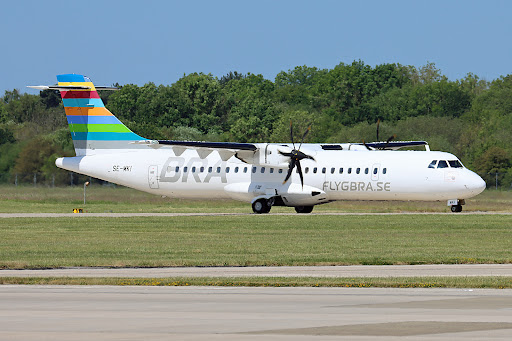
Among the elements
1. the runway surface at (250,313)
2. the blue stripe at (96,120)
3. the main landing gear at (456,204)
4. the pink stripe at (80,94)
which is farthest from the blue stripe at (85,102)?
the runway surface at (250,313)

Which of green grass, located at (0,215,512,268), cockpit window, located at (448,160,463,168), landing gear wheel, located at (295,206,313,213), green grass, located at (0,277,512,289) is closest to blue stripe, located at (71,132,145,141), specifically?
green grass, located at (0,215,512,268)

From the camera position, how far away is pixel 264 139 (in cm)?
8962

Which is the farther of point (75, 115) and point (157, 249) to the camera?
point (75, 115)

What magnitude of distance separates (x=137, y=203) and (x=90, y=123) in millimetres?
8687

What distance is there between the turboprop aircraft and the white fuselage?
0.14ft

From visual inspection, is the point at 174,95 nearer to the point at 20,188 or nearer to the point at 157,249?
the point at 20,188

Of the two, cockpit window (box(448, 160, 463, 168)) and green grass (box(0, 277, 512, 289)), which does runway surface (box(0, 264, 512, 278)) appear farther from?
cockpit window (box(448, 160, 463, 168))

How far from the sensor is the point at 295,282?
17.9 metres

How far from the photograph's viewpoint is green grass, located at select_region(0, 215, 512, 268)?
23203mm

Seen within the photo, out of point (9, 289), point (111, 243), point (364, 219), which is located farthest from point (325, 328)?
point (364, 219)

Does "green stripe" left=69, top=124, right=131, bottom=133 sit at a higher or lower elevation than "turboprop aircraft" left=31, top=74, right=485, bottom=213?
higher

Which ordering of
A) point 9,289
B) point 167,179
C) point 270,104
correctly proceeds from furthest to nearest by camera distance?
point 270,104 < point 167,179 < point 9,289

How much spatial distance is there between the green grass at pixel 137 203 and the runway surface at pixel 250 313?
3173cm

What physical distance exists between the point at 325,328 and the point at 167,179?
34.7m
